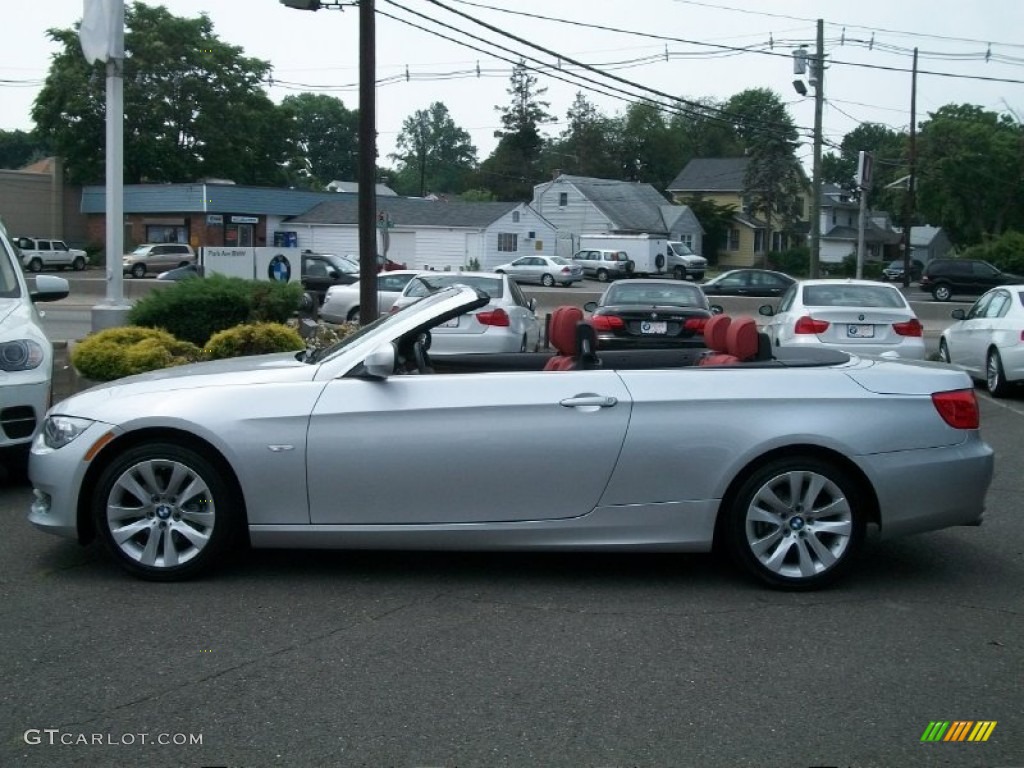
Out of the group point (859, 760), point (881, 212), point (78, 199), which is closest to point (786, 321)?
point (859, 760)

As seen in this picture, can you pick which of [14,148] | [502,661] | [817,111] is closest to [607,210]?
[817,111]

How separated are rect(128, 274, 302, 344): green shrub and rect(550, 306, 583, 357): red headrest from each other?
694 centimetres

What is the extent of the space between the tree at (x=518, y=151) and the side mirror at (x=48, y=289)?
99663 millimetres

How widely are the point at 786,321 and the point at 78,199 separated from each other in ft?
207

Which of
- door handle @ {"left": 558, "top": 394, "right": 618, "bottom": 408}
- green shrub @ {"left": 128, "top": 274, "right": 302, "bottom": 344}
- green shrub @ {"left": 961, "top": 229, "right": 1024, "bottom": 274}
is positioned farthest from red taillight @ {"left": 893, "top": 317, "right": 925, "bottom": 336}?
green shrub @ {"left": 961, "top": 229, "right": 1024, "bottom": 274}

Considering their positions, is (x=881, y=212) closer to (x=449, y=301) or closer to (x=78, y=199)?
(x=78, y=199)

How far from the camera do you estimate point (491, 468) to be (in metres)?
5.82

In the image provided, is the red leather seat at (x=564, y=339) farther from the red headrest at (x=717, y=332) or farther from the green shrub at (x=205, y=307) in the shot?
the green shrub at (x=205, y=307)

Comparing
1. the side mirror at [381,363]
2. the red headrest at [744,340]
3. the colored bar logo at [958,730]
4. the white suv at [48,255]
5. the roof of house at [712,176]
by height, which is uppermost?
the roof of house at [712,176]

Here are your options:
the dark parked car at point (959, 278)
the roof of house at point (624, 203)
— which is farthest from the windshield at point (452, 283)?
the roof of house at point (624, 203)

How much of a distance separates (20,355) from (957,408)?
6.03 m

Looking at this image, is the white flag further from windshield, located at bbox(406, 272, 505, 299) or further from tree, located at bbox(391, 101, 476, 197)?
tree, located at bbox(391, 101, 476, 197)

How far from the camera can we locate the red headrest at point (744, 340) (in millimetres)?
6586

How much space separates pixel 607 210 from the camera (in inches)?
2965
